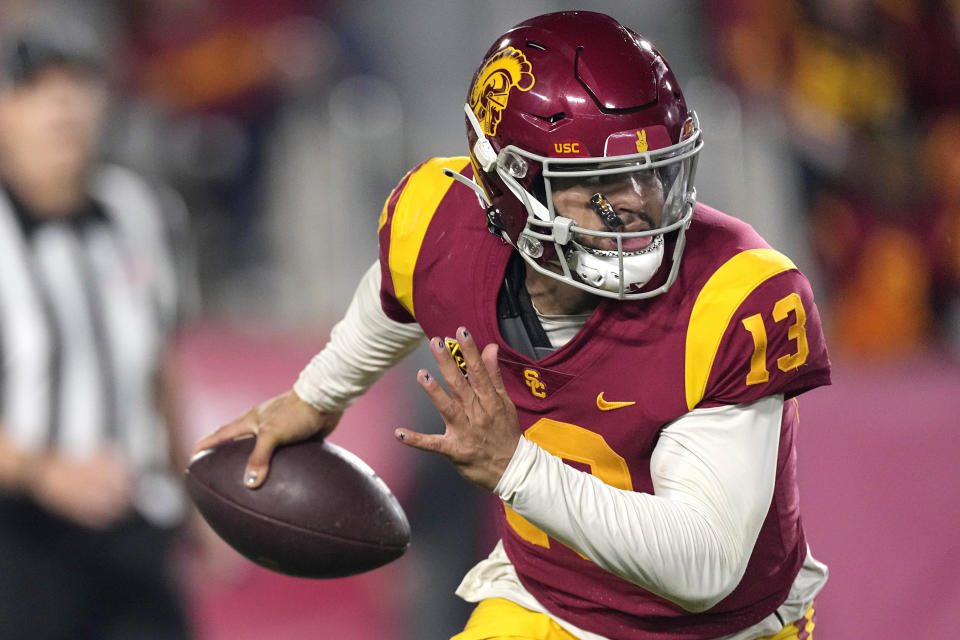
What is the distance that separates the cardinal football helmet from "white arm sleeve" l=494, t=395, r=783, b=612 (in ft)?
0.70

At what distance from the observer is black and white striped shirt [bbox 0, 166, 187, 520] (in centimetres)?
332

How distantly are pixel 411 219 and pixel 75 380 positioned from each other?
1582 millimetres

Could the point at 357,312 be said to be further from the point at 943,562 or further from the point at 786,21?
the point at 786,21

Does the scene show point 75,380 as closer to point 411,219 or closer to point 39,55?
point 39,55

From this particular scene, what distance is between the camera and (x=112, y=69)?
486 centimetres

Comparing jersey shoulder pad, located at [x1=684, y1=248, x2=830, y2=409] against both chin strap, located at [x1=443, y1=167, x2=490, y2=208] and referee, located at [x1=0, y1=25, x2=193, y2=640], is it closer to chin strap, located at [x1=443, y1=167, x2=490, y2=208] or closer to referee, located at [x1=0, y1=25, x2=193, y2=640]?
chin strap, located at [x1=443, y1=167, x2=490, y2=208]

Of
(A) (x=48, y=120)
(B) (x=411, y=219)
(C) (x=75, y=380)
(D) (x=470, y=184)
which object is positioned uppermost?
(D) (x=470, y=184)

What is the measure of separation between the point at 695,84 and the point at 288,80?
1442mm

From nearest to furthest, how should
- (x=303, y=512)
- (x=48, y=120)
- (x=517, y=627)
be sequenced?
(x=517, y=627), (x=303, y=512), (x=48, y=120)

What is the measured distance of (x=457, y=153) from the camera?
4.48m

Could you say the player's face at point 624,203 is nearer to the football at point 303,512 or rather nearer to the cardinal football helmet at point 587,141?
the cardinal football helmet at point 587,141

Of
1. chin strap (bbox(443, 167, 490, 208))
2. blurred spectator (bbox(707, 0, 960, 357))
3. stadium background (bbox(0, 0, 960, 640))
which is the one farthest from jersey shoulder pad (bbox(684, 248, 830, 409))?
blurred spectator (bbox(707, 0, 960, 357))

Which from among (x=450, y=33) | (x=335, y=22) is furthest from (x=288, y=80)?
(x=450, y=33)

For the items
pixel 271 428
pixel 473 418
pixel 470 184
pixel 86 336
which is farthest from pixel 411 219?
pixel 86 336
